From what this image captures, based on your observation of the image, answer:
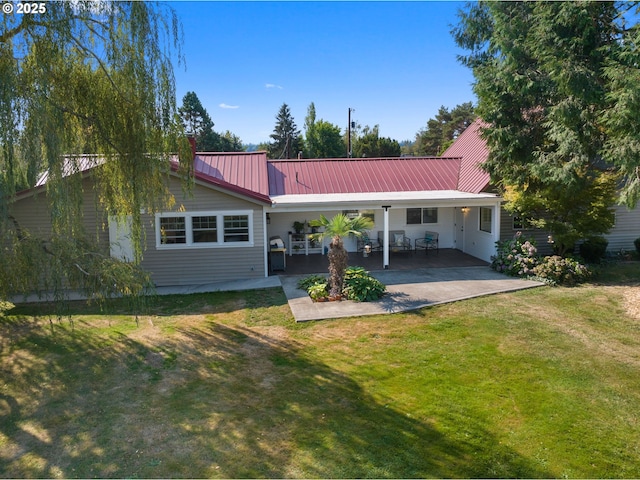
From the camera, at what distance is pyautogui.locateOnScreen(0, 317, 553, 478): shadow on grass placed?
455 centimetres

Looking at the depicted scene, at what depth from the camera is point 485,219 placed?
15.2 m

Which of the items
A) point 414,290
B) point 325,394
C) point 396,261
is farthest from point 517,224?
point 325,394

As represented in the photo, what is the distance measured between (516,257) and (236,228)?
8.71m

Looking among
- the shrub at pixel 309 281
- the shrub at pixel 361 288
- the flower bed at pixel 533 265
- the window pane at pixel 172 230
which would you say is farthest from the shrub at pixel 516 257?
the window pane at pixel 172 230

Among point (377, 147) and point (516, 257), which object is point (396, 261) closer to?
point (516, 257)

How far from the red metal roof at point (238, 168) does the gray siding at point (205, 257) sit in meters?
2.44

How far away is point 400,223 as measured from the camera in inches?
675

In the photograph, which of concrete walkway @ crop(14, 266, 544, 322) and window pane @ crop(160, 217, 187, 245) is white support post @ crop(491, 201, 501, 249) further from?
window pane @ crop(160, 217, 187, 245)

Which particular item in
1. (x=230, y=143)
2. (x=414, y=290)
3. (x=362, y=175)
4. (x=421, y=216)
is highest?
(x=230, y=143)

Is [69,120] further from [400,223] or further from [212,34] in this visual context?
[400,223]

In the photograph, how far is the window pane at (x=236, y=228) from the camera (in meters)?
12.7

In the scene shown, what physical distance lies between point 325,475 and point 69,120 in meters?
6.45

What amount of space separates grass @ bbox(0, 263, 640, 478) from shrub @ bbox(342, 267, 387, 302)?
1254 mm

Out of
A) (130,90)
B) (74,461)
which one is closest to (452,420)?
(74,461)
